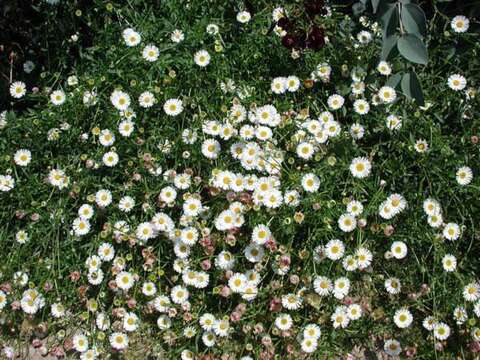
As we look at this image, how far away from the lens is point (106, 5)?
3.04 m

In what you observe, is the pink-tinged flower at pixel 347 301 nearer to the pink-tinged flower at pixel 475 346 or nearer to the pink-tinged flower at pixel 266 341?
the pink-tinged flower at pixel 266 341

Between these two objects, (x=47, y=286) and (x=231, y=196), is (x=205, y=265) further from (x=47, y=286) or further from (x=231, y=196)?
(x=47, y=286)

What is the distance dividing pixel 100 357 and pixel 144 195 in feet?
2.27

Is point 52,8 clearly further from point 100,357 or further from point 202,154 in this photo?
point 100,357

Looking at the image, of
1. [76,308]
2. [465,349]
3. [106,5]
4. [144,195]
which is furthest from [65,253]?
[465,349]

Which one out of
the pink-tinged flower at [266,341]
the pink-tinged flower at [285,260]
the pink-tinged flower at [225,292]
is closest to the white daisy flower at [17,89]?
the pink-tinged flower at [225,292]

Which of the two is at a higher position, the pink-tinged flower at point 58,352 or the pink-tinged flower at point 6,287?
the pink-tinged flower at point 6,287

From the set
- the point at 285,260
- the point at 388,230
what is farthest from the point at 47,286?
the point at 388,230

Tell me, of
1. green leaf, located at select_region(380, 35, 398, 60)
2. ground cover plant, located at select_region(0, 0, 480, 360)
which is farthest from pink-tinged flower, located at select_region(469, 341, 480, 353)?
green leaf, located at select_region(380, 35, 398, 60)

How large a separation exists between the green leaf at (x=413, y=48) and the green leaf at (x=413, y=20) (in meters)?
0.03

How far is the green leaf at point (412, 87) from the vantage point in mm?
2553

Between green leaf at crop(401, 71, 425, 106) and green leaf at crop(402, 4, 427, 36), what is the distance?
260mm

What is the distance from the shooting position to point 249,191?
2.77 m

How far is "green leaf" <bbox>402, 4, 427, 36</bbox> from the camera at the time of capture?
2324 mm
